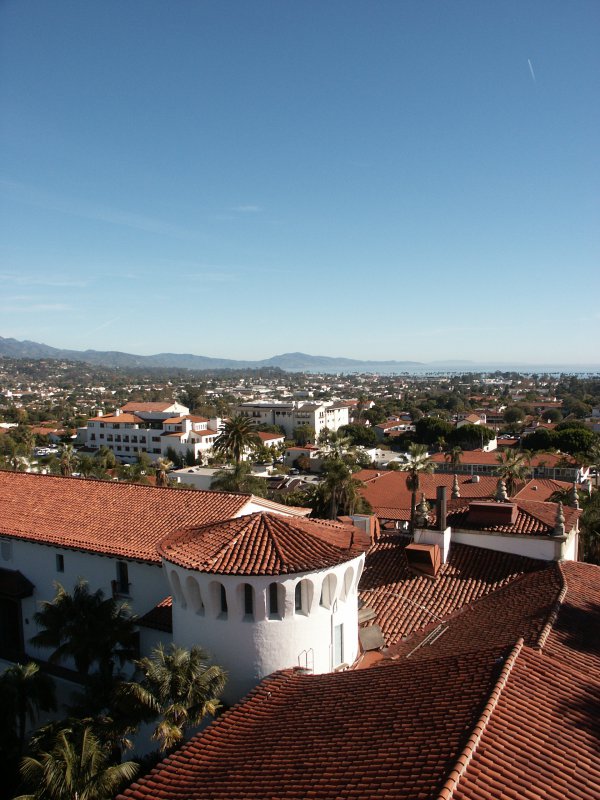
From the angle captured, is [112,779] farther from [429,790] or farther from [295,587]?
[429,790]

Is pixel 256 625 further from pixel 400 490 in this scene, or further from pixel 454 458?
pixel 454 458

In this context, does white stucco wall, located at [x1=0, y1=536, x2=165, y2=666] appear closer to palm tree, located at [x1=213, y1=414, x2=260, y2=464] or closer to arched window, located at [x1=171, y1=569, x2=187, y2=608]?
arched window, located at [x1=171, y1=569, x2=187, y2=608]

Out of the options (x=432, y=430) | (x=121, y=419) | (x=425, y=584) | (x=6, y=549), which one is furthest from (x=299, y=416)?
(x=425, y=584)

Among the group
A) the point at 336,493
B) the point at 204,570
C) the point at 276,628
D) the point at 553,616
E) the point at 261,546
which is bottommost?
the point at 336,493

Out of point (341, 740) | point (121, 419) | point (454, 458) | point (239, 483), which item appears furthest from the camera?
point (121, 419)

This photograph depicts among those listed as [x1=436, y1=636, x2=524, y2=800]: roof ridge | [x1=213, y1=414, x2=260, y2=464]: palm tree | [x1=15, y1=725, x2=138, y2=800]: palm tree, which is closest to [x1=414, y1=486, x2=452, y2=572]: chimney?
[x1=436, y1=636, x2=524, y2=800]: roof ridge

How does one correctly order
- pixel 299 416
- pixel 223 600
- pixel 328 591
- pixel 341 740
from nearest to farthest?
pixel 341 740
pixel 223 600
pixel 328 591
pixel 299 416
